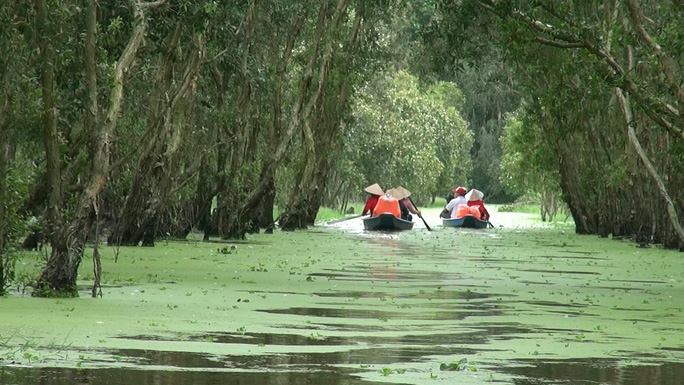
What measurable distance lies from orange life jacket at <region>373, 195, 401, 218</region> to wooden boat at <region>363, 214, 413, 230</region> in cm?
89

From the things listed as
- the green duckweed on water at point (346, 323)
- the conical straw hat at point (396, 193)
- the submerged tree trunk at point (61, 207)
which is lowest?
the green duckweed on water at point (346, 323)

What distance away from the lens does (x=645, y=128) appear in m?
31.6

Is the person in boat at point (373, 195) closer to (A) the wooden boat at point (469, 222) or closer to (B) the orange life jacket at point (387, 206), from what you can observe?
(B) the orange life jacket at point (387, 206)

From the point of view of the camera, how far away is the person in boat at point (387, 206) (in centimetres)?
4828

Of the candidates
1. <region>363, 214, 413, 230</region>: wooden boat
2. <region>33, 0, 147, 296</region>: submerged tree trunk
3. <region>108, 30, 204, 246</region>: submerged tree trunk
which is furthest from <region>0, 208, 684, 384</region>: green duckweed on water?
<region>363, 214, 413, 230</region>: wooden boat

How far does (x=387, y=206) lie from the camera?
48.5 metres

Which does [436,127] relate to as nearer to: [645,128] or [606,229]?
[606,229]

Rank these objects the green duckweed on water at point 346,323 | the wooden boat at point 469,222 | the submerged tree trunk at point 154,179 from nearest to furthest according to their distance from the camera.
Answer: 1. the green duckweed on water at point 346,323
2. the submerged tree trunk at point 154,179
3. the wooden boat at point 469,222

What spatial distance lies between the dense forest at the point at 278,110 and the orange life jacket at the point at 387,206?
2.01m

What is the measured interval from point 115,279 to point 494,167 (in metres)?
70.4

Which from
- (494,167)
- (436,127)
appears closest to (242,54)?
(436,127)

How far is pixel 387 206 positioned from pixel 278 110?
12519mm

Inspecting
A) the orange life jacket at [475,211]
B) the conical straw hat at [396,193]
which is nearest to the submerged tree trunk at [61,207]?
the conical straw hat at [396,193]

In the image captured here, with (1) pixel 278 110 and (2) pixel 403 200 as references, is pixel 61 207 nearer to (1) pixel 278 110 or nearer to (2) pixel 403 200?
(1) pixel 278 110
